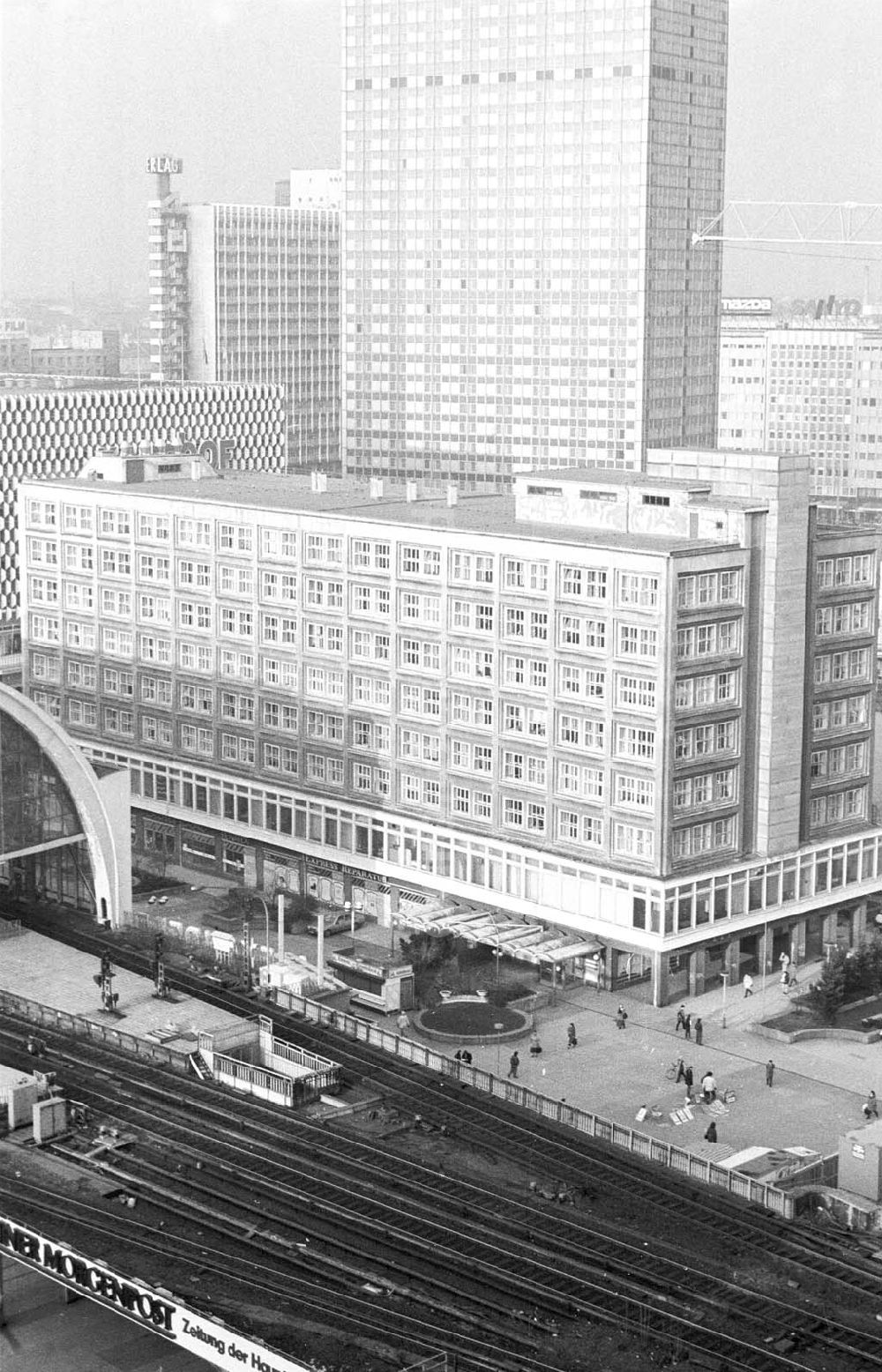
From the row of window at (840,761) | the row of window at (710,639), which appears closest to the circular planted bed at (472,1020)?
the row of window at (710,639)

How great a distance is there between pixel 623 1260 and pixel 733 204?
144547mm

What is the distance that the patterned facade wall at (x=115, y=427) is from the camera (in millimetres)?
166375

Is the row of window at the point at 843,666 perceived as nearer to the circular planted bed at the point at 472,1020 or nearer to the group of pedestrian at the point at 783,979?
the group of pedestrian at the point at 783,979

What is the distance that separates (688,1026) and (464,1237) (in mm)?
29041

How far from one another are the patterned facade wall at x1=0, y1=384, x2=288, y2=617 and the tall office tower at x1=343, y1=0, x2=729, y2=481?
57.9 ft

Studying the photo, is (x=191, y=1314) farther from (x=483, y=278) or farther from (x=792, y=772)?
(x=483, y=278)

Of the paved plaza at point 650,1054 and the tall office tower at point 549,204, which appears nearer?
the paved plaza at point 650,1054

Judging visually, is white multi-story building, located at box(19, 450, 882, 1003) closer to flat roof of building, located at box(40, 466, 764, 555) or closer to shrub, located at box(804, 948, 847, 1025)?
flat roof of building, located at box(40, 466, 764, 555)

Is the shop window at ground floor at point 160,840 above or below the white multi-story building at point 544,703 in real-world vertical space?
below

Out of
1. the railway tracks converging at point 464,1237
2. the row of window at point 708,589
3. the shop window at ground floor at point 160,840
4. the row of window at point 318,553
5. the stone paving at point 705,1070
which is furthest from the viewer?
the shop window at ground floor at point 160,840

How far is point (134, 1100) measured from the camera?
68375 mm

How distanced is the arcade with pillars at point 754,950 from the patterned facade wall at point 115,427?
7595 centimetres

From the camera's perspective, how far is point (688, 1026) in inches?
3435

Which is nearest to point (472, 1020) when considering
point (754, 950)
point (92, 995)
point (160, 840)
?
point (754, 950)
